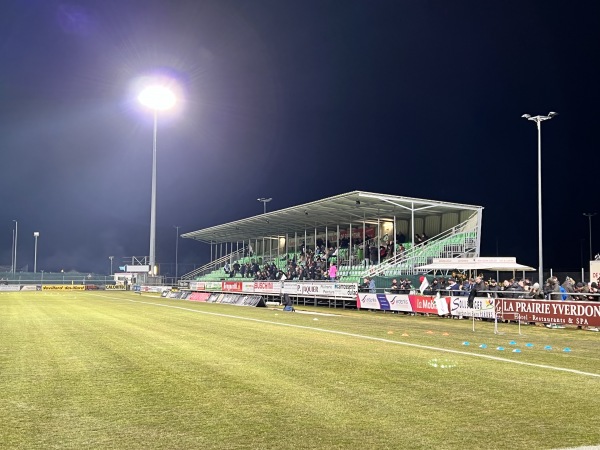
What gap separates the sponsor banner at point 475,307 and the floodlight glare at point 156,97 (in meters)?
38.2

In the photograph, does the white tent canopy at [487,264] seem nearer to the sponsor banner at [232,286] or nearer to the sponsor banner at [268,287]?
the sponsor banner at [268,287]

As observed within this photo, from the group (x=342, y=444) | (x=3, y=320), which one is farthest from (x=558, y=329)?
(x=3, y=320)

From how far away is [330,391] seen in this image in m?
8.01

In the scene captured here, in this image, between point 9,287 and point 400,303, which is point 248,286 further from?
point 9,287

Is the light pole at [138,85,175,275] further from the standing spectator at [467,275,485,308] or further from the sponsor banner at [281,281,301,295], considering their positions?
the standing spectator at [467,275,485,308]

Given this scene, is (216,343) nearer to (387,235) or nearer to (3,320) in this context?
(3,320)

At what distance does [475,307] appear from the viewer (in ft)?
79.4

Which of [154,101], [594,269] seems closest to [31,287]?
[154,101]

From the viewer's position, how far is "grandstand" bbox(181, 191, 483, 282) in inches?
1548

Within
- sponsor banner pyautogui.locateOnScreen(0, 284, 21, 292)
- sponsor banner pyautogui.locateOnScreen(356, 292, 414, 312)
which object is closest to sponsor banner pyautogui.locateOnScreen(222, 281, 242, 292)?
sponsor banner pyautogui.locateOnScreen(356, 292, 414, 312)

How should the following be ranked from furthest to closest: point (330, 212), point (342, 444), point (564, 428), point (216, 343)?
1. point (330, 212)
2. point (216, 343)
3. point (564, 428)
4. point (342, 444)

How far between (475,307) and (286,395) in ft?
60.0

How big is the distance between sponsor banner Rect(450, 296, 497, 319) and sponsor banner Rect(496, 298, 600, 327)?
60 centimetres

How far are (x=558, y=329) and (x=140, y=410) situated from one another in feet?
57.7
